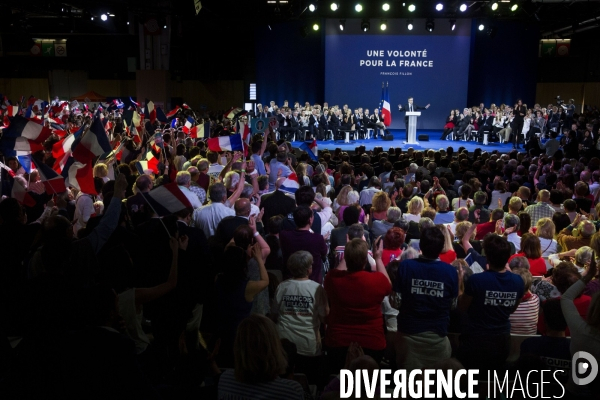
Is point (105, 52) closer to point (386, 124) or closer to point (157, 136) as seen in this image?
point (386, 124)

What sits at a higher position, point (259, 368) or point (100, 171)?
point (100, 171)

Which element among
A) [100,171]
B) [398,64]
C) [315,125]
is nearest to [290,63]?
[398,64]

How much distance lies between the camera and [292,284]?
3.82 m

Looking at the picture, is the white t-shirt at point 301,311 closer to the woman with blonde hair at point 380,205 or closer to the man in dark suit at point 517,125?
the woman with blonde hair at point 380,205

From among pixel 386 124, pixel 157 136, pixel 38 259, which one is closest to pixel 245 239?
pixel 38 259

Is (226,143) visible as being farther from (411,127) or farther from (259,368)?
(411,127)

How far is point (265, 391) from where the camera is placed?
263 cm

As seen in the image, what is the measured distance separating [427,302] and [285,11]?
18.8 metres

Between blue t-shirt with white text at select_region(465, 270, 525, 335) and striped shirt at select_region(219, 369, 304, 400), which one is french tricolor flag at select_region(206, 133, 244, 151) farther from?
striped shirt at select_region(219, 369, 304, 400)

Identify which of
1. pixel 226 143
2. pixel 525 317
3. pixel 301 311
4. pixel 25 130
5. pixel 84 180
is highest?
pixel 25 130

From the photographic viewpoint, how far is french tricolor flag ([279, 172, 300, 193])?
294 inches

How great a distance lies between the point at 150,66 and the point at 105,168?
19681 millimetres

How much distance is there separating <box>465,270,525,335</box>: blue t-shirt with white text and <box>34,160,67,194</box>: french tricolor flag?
14.6ft

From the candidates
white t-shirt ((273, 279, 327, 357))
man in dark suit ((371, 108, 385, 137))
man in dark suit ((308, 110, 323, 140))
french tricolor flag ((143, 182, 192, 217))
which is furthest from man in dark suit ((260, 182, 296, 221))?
man in dark suit ((371, 108, 385, 137))
